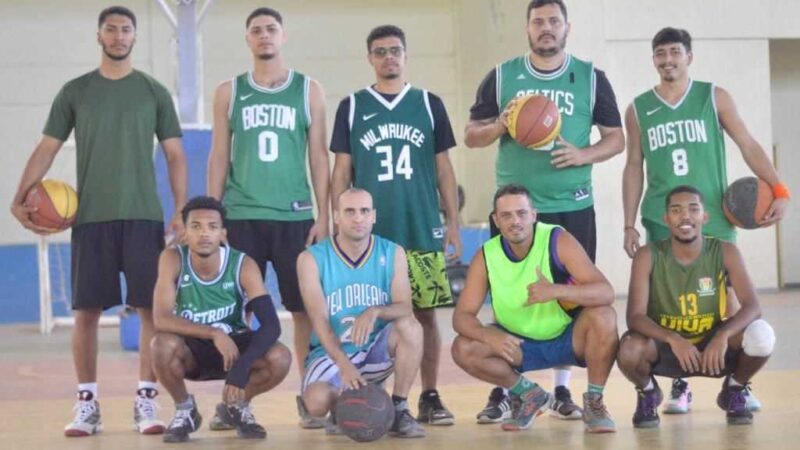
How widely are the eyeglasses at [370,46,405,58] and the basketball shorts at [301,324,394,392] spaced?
1.40 meters

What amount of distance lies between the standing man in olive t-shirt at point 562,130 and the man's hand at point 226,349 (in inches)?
53.2

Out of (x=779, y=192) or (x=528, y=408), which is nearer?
(x=528, y=408)

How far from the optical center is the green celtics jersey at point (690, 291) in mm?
6020

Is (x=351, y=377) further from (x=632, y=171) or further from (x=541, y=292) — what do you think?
(x=632, y=171)

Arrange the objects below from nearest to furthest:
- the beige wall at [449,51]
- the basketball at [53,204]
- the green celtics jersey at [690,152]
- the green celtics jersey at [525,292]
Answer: the green celtics jersey at [525,292], the basketball at [53,204], the green celtics jersey at [690,152], the beige wall at [449,51]

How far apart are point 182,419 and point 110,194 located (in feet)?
4.07

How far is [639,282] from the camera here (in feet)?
19.8

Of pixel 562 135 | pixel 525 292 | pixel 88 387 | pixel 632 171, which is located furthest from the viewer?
pixel 632 171

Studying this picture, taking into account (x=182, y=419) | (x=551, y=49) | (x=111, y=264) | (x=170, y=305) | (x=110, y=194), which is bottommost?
(x=182, y=419)

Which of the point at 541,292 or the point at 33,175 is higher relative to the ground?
the point at 33,175

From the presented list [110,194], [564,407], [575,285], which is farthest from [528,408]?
[110,194]

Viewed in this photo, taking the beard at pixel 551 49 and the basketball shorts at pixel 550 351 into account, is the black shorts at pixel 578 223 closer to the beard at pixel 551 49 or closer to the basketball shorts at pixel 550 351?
the basketball shorts at pixel 550 351

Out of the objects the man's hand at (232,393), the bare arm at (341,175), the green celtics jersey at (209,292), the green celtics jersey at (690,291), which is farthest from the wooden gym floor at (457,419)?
the bare arm at (341,175)

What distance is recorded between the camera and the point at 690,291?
6.02 m
